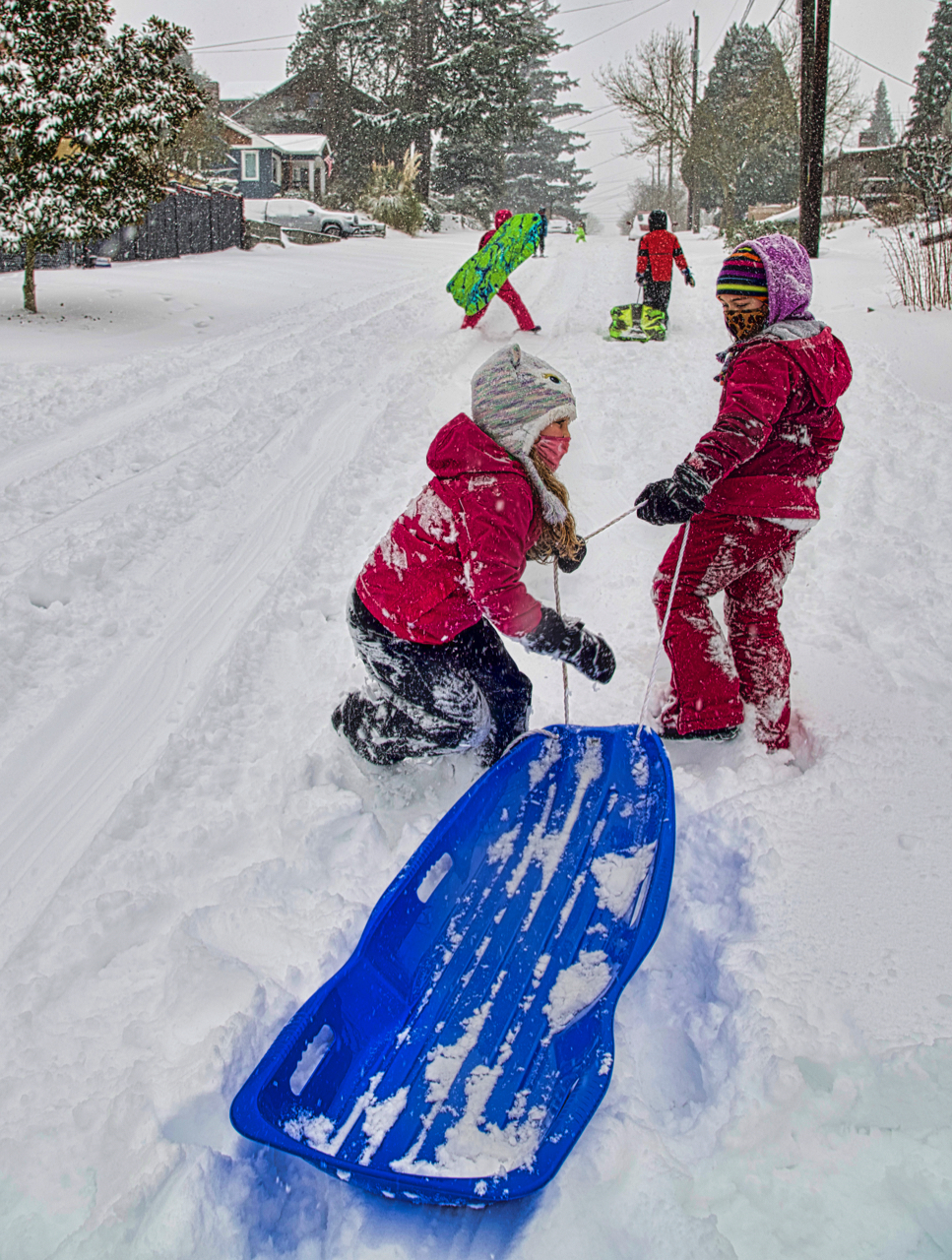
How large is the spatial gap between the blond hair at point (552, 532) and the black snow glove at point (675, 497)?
22 cm

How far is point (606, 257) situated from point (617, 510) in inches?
493

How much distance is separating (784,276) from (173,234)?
15.4m

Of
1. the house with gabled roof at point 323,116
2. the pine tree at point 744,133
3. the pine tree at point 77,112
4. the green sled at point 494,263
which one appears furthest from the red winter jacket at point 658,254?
the house with gabled roof at point 323,116

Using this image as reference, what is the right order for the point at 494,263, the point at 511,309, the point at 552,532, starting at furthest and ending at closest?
the point at 511,309, the point at 494,263, the point at 552,532

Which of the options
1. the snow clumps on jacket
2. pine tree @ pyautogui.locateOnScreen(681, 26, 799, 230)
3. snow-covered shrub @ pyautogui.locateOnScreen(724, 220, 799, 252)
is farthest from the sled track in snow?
pine tree @ pyautogui.locateOnScreen(681, 26, 799, 230)

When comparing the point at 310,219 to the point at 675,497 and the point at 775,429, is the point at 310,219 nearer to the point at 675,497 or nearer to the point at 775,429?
the point at 775,429

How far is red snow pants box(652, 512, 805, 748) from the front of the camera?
8.23 ft

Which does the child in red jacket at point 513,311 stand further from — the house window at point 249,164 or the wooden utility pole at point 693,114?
the house window at point 249,164

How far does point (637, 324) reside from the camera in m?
8.28

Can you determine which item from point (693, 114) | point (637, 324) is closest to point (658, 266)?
point (637, 324)

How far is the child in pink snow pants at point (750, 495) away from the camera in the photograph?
7.25 ft

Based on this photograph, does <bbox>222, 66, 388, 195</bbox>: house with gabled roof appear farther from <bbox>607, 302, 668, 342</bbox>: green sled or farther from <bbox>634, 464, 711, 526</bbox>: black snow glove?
<bbox>634, 464, 711, 526</bbox>: black snow glove

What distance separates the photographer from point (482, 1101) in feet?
5.24

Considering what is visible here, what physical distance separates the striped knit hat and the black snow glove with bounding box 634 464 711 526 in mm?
558
